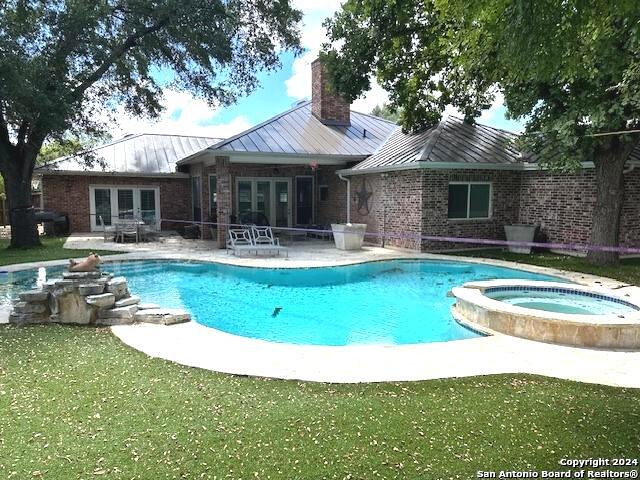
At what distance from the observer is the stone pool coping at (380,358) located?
4605 mm

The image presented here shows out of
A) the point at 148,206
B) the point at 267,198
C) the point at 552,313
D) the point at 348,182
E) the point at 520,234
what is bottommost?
the point at 552,313

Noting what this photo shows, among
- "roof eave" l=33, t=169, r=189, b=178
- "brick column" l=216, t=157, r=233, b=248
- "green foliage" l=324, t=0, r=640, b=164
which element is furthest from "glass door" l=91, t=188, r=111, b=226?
"green foliage" l=324, t=0, r=640, b=164

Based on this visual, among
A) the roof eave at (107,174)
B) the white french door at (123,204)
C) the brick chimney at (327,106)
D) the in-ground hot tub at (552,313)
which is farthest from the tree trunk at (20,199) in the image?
the in-ground hot tub at (552,313)

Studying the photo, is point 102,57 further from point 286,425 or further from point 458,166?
point 286,425

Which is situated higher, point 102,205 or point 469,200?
point 469,200

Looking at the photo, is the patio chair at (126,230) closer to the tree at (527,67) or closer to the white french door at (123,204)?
the white french door at (123,204)

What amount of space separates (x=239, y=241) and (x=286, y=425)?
36.3 ft

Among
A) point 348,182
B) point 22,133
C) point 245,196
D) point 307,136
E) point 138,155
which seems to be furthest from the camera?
point 138,155

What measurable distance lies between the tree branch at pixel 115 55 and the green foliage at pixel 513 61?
5264mm

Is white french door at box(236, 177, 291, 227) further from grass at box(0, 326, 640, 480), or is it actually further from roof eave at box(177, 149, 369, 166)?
grass at box(0, 326, 640, 480)

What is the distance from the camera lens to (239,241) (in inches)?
556

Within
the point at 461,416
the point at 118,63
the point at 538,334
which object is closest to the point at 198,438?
the point at 461,416

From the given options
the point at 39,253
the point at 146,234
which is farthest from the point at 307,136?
the point at 39,253

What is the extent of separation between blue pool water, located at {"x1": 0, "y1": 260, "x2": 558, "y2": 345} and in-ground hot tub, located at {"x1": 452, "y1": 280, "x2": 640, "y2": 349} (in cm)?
41
